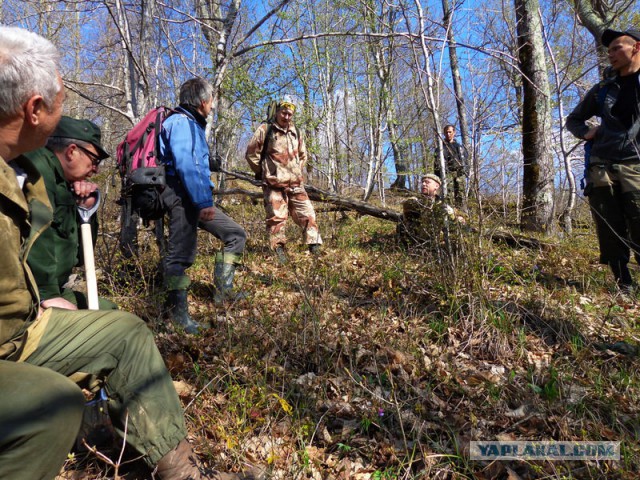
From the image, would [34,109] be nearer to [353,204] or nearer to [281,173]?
[281,173]

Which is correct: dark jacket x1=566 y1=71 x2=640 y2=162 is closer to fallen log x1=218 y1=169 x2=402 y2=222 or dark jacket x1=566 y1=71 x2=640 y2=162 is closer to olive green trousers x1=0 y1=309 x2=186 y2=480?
fallen log x1=218 y1=169 x2=402 y2=222

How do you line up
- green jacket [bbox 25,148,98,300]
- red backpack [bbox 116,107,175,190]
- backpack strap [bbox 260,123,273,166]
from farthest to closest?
1. backpack strap [bbox 260,123,273,166]
2. red backpack [bbox 116,107,175,190]
3. green jacket [bbox 25,148,98,300]

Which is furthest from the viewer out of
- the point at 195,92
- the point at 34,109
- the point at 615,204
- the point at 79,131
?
the point at 615,204

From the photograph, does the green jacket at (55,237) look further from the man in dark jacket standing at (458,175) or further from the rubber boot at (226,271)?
the man in dark jacket standing at (458,175)

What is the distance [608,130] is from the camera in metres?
3.31

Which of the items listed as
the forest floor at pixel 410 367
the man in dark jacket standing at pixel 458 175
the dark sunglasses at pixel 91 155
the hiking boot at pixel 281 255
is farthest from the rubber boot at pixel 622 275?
the dark sunglasses at pixel 91 155

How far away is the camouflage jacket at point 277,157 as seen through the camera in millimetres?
5047

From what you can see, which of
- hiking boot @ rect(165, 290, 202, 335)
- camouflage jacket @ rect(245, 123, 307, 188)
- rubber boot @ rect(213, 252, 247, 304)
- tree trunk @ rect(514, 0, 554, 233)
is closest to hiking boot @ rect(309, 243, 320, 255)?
camouflage jacket @ rect(245, 123, 307, 188)

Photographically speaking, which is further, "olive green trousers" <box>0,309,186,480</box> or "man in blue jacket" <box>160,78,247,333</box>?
"man in blue jacket" <box>160,78,247,333</box>

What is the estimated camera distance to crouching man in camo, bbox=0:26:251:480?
1.13 m

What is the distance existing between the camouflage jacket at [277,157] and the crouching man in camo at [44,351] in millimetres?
3496

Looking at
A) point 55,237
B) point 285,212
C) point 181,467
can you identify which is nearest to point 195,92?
point 55,237

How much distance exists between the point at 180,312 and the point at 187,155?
4.24 feet

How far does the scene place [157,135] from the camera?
301 cm
